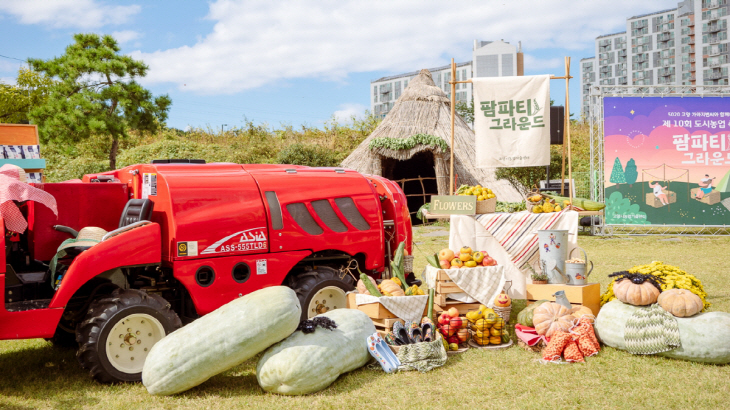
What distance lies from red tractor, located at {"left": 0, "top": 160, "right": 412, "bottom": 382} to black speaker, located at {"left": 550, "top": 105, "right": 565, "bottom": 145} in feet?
38.6

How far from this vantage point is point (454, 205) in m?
7.77

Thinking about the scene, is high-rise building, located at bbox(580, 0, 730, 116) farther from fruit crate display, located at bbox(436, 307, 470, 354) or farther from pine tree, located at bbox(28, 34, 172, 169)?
fruit crate display, located at bbox(436, 307, 470, 354)

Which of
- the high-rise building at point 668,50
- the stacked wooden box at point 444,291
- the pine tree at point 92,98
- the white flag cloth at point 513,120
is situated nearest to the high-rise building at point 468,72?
the high-rise building at point 668,50

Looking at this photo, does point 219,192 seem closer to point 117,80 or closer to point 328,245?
point 328,245

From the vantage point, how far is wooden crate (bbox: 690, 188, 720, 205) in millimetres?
16672

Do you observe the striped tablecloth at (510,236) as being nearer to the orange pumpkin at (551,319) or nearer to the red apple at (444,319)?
the orange pumpkin at (551,319)

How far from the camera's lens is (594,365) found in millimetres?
5238

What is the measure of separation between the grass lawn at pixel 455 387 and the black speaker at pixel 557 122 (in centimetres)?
1241

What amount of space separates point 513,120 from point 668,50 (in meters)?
117

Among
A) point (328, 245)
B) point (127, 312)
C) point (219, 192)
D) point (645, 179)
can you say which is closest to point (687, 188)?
point (645, 179)

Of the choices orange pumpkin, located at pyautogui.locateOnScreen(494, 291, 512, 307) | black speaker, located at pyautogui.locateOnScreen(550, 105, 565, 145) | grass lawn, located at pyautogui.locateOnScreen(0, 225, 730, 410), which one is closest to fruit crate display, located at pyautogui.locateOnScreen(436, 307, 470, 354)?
grass lawn, located at pyautogui.locateOnScreen(0, 225, 730, 410)

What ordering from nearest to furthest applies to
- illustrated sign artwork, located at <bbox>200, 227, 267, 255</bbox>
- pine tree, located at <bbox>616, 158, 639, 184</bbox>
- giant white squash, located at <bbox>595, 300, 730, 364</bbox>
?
giant white squash, located at <bbox>595, 300, 730, 364</bbox>
illustrated sign artwork, located at <bbox>200, 227, 267, 255</bbox>
pine tree, located at <bbox>616, 158, 639, 184</bbox>

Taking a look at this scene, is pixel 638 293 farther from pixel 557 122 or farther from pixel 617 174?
pixel 557 122

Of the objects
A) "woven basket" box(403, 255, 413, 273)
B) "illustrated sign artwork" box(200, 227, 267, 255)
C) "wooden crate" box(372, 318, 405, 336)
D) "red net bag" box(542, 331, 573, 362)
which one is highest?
"illustrated sign artwork" box(200, 227, 267, 255)
